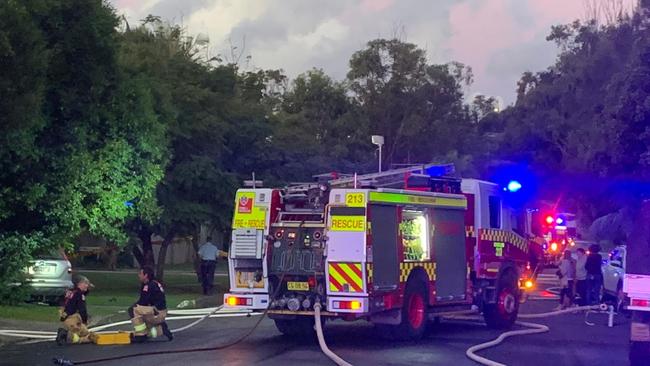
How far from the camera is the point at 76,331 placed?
589 inches

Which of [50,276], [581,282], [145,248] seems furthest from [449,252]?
[145,248]

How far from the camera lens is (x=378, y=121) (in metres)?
50.9

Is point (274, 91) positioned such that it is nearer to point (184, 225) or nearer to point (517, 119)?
point (517, 119)

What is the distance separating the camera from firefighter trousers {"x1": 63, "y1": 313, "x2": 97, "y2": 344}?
48.9ft

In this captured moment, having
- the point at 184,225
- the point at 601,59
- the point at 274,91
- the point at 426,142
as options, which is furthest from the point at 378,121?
the point at 184,225

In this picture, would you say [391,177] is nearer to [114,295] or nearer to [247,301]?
[247,301]

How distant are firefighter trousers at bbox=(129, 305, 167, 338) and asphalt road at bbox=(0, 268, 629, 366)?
24cm

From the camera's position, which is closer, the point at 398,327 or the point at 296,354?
the point at 296,354

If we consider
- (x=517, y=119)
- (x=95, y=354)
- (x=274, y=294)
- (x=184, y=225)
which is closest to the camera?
(x=95, y=354)

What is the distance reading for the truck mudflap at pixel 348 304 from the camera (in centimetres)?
1456

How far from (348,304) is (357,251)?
799mm

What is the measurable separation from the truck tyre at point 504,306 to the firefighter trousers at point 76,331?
7.68 m

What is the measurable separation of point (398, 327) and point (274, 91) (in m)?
39.7

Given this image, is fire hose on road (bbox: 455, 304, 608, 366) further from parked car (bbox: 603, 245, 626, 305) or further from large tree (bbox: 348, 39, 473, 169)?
large tree (bbox: 348, 39, 473, 169)
